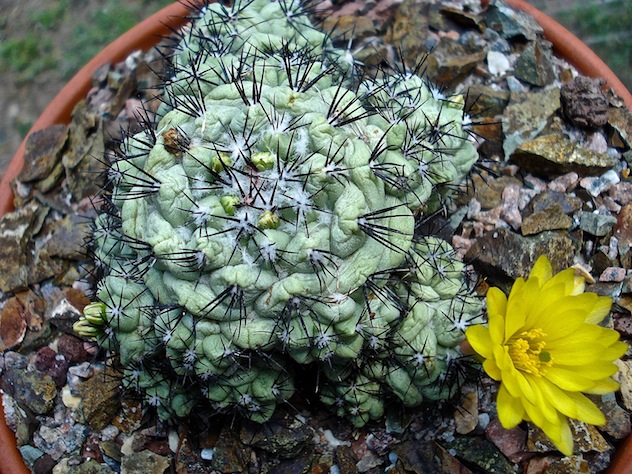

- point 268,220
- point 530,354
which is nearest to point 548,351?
point 530,354

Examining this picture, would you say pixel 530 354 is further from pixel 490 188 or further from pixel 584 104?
pixel 584 104

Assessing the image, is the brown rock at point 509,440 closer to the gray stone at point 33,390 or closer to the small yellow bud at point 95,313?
the small yellow bud at point 95,313

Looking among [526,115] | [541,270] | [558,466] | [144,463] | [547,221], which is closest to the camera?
[541,270]

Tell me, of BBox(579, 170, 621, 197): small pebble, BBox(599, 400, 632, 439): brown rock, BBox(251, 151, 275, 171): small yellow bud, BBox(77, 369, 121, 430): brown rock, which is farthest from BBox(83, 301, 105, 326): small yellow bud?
BBox(579, 170, 621, 197): small pebble

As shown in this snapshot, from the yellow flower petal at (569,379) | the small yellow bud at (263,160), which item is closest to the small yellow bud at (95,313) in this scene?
the small yellow bud at (263,160)

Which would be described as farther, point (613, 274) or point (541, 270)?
point (613, 274)

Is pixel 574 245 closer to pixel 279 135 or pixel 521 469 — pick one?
pixel 521 469
